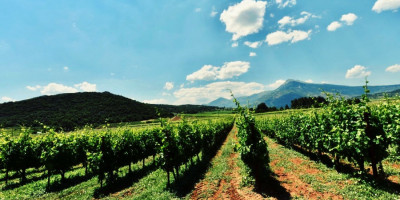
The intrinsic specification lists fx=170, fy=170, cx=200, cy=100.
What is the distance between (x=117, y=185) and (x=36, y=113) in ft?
389

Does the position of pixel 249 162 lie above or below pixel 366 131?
below

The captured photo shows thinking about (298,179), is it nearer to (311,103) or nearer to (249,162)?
(249,162)

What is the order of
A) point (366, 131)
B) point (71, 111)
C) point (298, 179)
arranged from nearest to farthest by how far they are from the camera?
point (366, 131) < point (298, 179) < point (71, 111)

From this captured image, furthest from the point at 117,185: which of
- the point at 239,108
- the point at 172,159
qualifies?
the point at 239,108

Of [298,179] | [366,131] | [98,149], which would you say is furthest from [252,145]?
[98,149]

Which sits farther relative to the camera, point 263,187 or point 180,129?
point 180,129

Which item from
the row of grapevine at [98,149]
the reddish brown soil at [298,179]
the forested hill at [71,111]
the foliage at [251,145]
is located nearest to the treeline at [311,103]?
the foliage at [251,145]

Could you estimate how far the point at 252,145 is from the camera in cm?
1034

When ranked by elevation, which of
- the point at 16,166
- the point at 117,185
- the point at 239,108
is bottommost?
the point at 117,185

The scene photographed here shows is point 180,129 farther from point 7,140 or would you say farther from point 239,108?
point 7,140

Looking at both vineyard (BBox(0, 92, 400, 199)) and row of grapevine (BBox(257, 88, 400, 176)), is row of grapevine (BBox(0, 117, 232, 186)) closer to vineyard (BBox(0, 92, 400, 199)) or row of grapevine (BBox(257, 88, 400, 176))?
vineyard (BBox(0, 92, 400, 199))

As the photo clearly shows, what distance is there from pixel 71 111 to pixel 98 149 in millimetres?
114284

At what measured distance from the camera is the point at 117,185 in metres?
13.6

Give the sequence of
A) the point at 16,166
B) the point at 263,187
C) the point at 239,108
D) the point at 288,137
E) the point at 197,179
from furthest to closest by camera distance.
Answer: the point at 288,137 → the point at 16,166 → the point at 197,179 → the point at 239,108 → the point at 263,187
